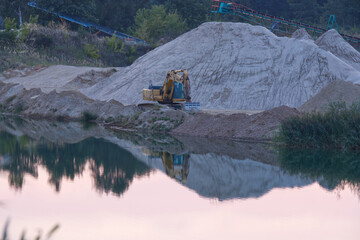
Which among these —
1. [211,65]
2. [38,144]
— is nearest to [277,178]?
[38,144]

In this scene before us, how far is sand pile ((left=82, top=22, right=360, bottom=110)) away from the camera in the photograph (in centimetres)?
3453

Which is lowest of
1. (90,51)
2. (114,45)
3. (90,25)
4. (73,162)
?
(90,51)

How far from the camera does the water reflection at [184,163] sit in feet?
36.8

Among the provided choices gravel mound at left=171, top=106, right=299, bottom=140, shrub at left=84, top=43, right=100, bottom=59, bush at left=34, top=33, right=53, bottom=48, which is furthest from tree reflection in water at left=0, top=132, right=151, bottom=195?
bush at left=34, top=33, right=53, bottom=48

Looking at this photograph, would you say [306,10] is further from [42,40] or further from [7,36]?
[7,36]

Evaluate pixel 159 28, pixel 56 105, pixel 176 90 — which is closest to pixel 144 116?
pixel 176 90

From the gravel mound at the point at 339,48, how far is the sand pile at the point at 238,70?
659 centimetres

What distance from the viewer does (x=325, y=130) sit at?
17.0m

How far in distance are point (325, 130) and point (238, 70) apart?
19835 millimetres

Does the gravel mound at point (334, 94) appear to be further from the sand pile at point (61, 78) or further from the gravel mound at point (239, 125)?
the sand pile at point (61, 78)

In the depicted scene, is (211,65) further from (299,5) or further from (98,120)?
(299,5)

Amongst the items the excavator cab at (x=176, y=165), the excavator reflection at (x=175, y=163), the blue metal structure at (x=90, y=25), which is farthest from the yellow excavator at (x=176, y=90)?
the blue metal structure at (x=90, y=25)

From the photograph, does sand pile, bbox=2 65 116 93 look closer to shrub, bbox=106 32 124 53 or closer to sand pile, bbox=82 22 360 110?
sand pile, bbox=82 22 360 110

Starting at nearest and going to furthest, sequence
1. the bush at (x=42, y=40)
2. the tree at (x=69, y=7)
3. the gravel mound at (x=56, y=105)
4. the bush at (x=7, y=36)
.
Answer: the gravel mound at (x=56, y=105) < the bush at (x=7, y=36) < the bush at (x=42, y=40) < the tree at (x=69, y=7)
